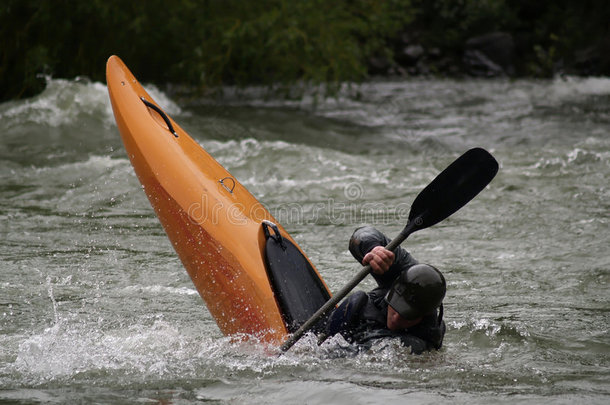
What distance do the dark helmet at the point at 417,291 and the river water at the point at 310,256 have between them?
0.82ft

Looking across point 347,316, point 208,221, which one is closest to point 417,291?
point 347,316

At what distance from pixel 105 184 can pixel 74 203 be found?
664 mm

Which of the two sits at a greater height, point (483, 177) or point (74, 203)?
point (483, 177)

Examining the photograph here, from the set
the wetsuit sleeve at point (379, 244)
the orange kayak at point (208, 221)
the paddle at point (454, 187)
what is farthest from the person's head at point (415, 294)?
the orange kayak at point (208, 221)

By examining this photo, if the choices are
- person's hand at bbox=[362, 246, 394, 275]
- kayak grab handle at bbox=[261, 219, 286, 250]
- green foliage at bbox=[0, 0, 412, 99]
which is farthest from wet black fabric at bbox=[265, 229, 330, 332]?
green foliage at bbox=[0, 0, 412, 99]

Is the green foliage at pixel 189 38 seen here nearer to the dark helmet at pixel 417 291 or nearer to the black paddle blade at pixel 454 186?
the black paddle blade at pixel 454 186

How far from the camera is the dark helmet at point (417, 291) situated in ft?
10.7

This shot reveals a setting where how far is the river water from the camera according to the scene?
3.33m

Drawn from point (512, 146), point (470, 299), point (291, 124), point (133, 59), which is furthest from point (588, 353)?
point (133, 59)

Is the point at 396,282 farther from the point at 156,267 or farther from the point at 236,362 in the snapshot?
the point at 156,267

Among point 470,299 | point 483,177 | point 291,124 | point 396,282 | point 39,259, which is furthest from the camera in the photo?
point 291,124

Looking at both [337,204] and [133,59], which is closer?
[337,204]

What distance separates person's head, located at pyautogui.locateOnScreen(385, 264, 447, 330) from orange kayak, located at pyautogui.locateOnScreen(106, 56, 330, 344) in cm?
63

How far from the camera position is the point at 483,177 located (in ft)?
12.3
